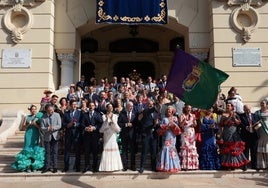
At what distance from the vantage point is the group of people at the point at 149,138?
8664 mm

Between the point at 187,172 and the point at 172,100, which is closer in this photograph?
the point at 187,172

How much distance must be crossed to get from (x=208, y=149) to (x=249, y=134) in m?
1.08

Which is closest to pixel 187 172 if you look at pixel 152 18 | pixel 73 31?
pixel 152 18

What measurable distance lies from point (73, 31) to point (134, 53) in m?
5.22

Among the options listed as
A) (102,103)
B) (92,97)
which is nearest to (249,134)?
(102,103)

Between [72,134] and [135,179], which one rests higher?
[72,134]

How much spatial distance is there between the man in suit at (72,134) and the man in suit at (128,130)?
0.99 m

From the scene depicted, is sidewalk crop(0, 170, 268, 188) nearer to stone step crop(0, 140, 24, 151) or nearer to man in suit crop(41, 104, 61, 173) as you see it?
man in suit crop(41, 104, 61, 173)

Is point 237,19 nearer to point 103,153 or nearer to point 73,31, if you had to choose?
point 73,31

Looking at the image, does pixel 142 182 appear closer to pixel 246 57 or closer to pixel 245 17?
pixel 246 57

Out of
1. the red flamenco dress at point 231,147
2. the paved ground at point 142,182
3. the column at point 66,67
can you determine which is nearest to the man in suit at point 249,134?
the red flamenco dress at point 231,147

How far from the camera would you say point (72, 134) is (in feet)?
29.2

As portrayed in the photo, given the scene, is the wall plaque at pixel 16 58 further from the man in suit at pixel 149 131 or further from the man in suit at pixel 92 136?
the man in suit at pixel 149 131

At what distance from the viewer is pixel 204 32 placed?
13859 mm
